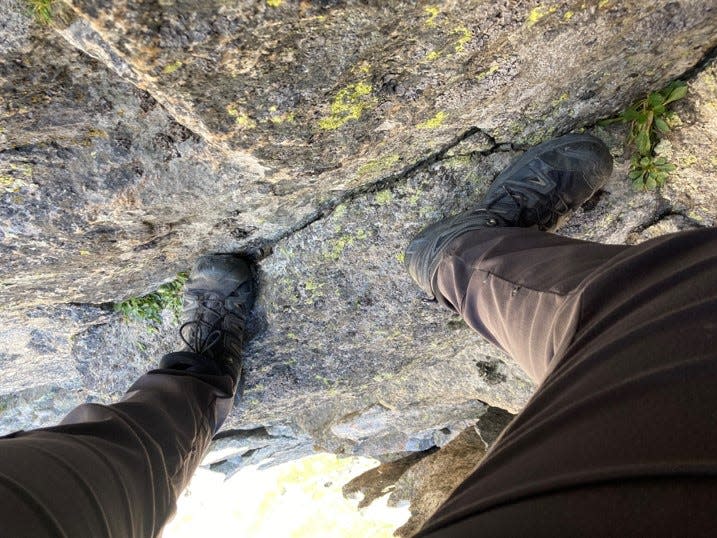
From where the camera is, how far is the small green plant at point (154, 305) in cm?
409

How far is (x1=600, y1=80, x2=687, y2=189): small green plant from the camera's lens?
10.6 ft

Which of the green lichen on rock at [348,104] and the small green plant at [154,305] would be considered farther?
the small green plant at [154,305]

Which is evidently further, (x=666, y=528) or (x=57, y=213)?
(x=57, y=213)

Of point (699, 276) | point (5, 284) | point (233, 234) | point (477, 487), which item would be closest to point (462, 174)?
point (233, 234)

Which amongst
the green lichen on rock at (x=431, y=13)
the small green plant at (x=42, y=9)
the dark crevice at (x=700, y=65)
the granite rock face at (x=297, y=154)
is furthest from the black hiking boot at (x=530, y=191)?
the small green plant at (x=42, y=9)

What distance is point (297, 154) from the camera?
102 inches

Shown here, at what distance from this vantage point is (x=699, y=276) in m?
1.55

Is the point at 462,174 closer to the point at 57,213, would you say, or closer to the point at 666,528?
the point at 57,213

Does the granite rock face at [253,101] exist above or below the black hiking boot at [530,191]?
above

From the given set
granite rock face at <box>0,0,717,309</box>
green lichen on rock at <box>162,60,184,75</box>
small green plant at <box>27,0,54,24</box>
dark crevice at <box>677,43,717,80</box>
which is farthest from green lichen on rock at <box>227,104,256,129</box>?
dark crevice at <box>677,43,717,80</box>

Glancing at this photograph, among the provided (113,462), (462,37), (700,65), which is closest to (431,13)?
(462,37)

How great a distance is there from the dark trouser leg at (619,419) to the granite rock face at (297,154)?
121 cm

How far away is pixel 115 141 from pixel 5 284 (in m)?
1.44

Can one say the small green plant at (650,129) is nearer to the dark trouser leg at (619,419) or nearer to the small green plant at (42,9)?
the dark trouser leg at (619,419)
